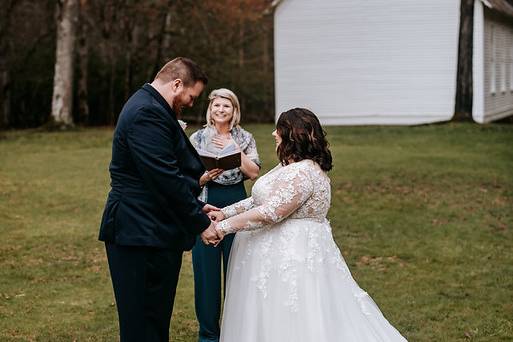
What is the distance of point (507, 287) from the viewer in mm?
9070

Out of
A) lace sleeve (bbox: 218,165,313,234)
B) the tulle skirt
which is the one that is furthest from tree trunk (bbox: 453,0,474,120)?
lace sleeve (bbox: 218,165,313,234)

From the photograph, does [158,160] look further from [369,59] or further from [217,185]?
[369,59]

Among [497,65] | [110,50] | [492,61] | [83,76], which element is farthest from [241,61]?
[492,61]

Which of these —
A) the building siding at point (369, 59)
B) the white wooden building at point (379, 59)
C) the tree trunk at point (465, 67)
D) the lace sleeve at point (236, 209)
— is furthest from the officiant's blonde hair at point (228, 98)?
the building siding at point (369, 59)

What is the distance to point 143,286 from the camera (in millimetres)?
4844

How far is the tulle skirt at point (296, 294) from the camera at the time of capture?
534 cm

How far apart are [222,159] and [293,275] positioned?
0.99m

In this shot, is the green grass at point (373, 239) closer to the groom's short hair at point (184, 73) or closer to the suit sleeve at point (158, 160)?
the suit sleeve at point (158, 160)

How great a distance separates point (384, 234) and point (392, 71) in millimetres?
20041

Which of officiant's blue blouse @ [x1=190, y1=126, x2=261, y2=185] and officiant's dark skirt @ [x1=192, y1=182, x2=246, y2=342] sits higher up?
officiant's blue blouse @ [x1=190, y1=126, x2=261, y2=185]

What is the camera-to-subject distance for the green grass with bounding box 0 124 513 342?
795cm

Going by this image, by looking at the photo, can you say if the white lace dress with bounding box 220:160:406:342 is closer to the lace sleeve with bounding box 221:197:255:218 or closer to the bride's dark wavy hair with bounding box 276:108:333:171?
the bride's dark wavy hair with bounding box 276:108:333:171

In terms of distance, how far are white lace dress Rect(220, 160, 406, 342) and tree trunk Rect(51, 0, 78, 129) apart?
22.3 metres

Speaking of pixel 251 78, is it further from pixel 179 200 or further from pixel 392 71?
pixel 179 200
